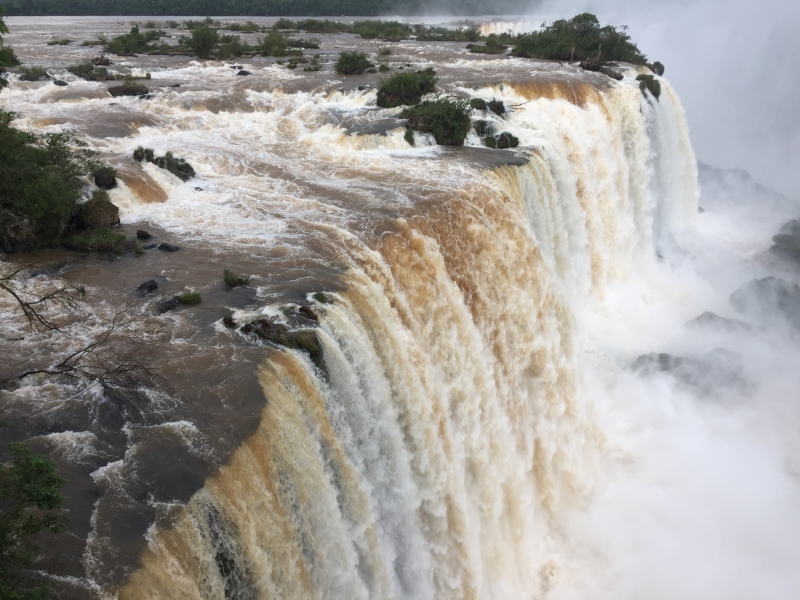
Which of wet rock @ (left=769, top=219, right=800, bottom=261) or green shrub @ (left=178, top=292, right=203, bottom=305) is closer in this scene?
green shrub @ (left=178, top=292, right=203, bottom=305)

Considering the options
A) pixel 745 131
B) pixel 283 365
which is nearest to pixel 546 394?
pixel 283 365

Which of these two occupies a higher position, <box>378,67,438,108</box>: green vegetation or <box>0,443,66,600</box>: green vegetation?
<box>378,67,438,108</box>: green vegetation

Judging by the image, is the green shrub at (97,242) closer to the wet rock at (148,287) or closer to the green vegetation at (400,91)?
the wet rock at (148,287)

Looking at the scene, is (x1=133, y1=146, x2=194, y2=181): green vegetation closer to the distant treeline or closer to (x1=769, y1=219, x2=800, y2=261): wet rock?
(x1=769, y1=219, x2=800, y2=261): wet rock

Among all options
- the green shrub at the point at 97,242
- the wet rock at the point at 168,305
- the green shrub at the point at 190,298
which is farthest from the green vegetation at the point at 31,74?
the green shrub at the point at 190,298

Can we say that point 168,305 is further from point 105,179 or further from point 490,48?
point 490,48

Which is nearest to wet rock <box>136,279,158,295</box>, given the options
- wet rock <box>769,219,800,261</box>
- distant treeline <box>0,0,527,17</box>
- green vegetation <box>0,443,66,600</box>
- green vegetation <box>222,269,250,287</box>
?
green vegetation <box>222,269,250,287</box>

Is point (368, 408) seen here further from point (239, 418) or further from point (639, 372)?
point (639, 372)
